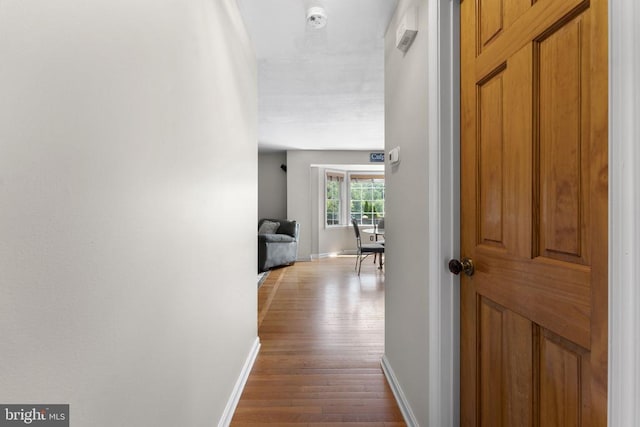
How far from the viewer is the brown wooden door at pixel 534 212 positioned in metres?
0.64

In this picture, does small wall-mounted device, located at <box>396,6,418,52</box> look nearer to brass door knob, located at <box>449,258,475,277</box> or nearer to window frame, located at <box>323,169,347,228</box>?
brass door knob, located at <box>449,258,475,277</box>

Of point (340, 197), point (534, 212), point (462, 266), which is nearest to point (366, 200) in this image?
point (340, 197)

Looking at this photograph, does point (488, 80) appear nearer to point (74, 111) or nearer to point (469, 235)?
point (469, 235)

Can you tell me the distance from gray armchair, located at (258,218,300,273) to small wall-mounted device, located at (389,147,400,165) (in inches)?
140

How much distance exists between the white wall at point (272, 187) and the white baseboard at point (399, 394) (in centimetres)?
519

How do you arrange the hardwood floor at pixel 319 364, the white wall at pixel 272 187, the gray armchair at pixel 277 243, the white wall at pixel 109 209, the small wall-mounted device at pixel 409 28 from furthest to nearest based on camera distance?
1. the white wall at pixel 272 187
2. the gray armchair at pixel 277 243
3. the hardwood floor at pixel 319 364
4. the small wall-mounted device at pixel 409 28
5. the white wall at pixel 109 209

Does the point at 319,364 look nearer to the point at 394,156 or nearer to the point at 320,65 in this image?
the point at 394,156

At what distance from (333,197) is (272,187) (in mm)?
A: 1465

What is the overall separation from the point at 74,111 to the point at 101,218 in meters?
0.23

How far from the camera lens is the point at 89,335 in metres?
0.63

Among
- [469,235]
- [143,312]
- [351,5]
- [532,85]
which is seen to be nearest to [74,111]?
[143,312]
